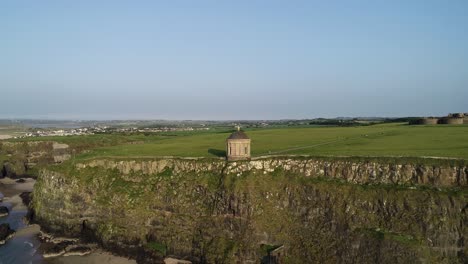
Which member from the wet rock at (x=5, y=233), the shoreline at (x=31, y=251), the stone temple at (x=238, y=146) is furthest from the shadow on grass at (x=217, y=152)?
the wet rock at (x=5, y=233)

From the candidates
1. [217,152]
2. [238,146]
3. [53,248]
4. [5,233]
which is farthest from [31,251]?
[238,146]

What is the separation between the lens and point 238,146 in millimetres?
47969

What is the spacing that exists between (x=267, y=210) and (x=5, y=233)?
32.3 meters

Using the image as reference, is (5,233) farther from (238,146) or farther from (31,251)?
(238,146)

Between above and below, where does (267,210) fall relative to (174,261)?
above

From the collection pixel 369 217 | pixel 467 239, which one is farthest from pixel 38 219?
pixel 467 239

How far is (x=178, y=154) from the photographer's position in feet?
180

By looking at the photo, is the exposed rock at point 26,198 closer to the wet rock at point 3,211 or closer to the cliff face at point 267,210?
the wet rock at point 3,211

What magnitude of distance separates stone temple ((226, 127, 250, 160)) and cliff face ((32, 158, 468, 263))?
4.43 ft

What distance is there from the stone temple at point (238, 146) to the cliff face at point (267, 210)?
1349 millimetres

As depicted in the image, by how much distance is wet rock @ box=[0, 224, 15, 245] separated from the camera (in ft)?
162

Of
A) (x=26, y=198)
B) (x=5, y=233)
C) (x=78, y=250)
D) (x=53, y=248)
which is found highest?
(x=26, y=198)

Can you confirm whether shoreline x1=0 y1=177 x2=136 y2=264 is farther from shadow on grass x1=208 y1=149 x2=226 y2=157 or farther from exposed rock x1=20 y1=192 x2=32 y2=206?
shadow on grass x1=208 y1=149 x2=226 y2=157

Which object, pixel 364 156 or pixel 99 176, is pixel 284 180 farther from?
pixel 99 176
